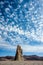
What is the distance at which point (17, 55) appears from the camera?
48.5m

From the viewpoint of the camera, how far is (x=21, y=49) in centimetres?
4959

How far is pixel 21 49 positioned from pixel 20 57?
264 cm

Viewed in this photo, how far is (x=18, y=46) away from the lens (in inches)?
1938

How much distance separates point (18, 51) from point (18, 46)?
1.54m

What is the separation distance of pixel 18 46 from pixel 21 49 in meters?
1.39

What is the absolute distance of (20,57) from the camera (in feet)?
A: 159

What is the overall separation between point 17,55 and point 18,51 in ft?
4.42

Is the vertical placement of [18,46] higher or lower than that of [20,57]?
higher

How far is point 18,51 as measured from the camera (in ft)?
161

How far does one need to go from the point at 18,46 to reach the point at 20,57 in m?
3.44

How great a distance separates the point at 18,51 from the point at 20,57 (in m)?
2.01
